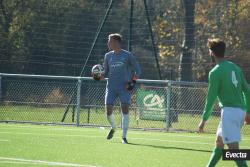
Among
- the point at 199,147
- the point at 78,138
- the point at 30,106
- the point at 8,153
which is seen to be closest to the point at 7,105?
the point at 30,106

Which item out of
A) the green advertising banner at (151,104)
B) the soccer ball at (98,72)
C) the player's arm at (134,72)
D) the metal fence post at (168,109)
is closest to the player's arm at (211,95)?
the player's arm at (134,72)

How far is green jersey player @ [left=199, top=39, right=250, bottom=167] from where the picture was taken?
29.8ft

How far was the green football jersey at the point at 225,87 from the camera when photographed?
922 centimetres

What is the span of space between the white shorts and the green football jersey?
9 cm

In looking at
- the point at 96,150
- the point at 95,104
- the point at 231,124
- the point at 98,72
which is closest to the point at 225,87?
the point at 231,124

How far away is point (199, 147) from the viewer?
1487cm

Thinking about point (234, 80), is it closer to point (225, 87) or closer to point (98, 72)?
point (225, 87)

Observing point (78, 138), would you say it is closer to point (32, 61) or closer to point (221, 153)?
point (221, 153)

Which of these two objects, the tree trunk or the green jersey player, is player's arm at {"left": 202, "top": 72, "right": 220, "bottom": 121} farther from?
the tree trunk

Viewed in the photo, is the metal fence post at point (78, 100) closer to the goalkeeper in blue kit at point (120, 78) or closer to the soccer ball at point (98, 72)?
the soccer ball at point (98, 72)

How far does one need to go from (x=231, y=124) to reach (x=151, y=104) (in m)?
12.8

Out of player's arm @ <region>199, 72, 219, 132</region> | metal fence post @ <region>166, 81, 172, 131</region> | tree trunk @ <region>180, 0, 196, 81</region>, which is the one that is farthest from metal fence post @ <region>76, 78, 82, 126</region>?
player's arm @ <region>199, 72, 219, 132</region>

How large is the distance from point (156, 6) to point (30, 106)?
1616 centimetres

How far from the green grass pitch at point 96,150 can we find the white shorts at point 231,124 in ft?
6.82
